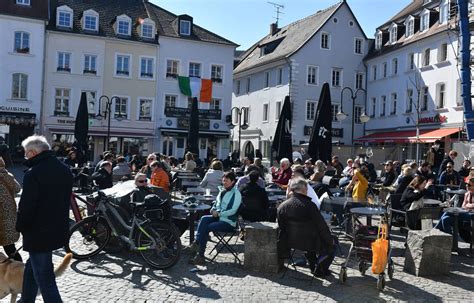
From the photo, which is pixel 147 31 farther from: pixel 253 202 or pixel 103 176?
pixel 253 202

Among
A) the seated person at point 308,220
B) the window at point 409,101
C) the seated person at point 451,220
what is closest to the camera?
the seated person at point 308,220

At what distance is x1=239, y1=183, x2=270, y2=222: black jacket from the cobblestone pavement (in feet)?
3.28

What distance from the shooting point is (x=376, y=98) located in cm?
4397

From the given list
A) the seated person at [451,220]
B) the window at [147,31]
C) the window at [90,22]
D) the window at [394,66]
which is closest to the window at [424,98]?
the window at [394,66]

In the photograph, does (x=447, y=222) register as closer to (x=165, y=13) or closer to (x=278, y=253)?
(x=278, y=253)

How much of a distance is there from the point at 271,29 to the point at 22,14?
26.6 meters

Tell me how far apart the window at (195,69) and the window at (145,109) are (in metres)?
3.96

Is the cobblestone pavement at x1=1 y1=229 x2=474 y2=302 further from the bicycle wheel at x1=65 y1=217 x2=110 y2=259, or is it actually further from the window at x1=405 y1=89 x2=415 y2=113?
the window at x1=405 y1=89 x2=415 y2=113

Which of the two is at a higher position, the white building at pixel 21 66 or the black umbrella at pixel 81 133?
the white building at pixel 21 66

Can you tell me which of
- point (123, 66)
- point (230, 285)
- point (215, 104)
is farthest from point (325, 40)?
point (230, 285)

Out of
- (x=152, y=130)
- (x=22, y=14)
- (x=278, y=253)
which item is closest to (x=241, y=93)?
(x=152, y=130)

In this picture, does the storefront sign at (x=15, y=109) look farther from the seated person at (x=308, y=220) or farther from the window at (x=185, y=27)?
the seated person at (x=308, y=220)

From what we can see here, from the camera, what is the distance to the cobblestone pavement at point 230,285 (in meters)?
6.71

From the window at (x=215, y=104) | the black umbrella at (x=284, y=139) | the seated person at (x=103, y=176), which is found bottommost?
the seated person at (x=103, y=176)
